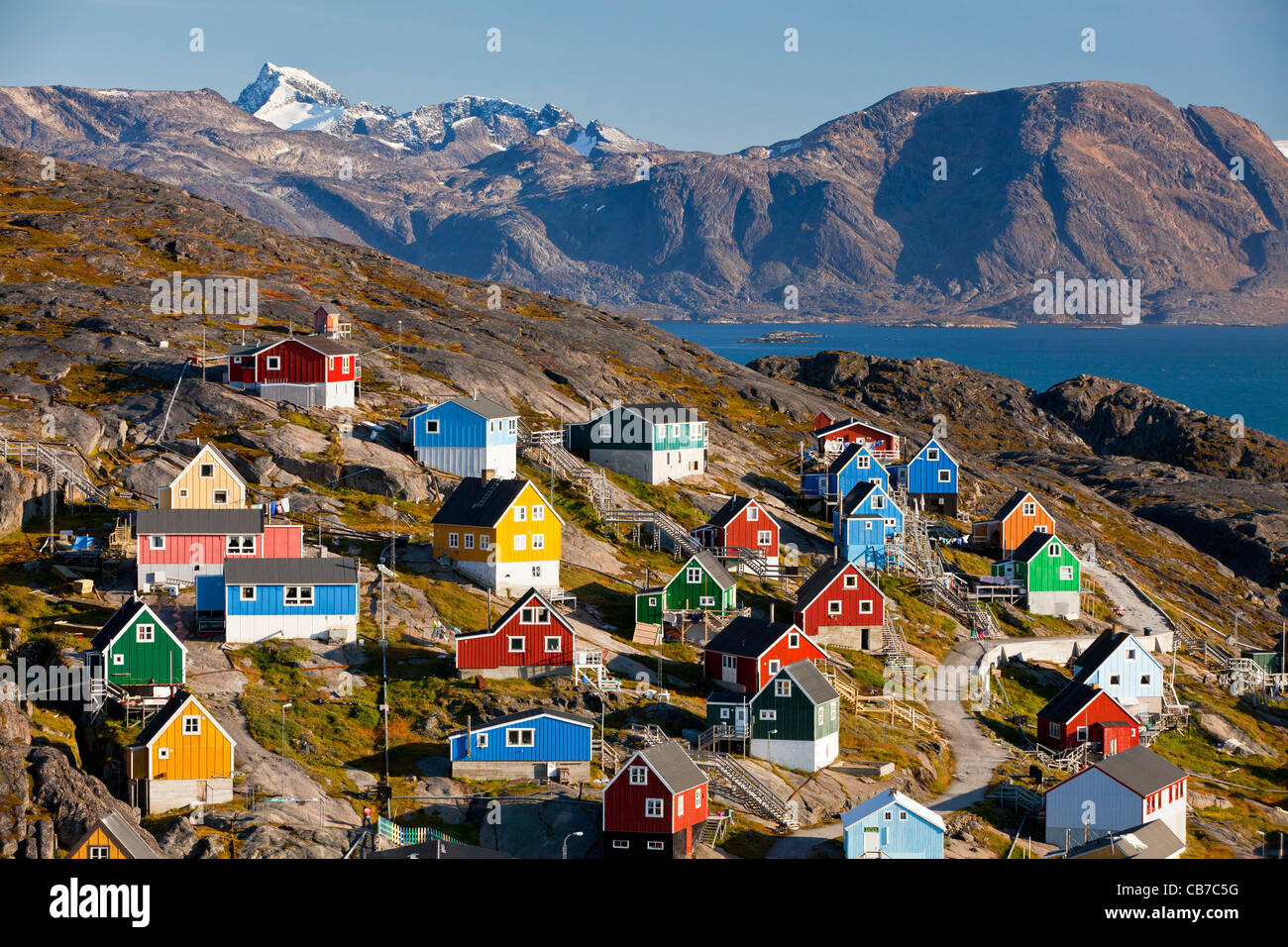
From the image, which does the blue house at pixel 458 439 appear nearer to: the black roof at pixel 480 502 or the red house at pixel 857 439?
the black roof at pixel 480 502

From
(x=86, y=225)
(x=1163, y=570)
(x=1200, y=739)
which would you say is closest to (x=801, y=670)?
(x=1200, y=739)

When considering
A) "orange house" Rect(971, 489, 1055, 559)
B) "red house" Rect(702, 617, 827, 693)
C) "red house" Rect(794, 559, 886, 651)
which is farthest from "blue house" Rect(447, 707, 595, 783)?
"orange house" Rect(971, 489, 1055, 559)

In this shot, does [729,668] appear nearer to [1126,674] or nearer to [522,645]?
[522,645]

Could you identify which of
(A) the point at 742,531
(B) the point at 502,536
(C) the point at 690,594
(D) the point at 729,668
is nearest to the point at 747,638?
(D) the point at 729,668

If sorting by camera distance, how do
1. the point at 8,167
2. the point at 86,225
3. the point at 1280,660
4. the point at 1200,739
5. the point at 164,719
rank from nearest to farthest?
the point at 164,719
the point at 1200,739
the point at 1280,660
the point at 86,225
the point at 8,167

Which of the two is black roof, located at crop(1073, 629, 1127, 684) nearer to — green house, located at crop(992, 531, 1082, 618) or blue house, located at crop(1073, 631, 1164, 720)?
blue house, located at crop(1073, 631, 1164, 720)

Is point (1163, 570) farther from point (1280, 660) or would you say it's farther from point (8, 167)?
point (8, 167)

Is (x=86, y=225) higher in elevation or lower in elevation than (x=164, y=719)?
higher

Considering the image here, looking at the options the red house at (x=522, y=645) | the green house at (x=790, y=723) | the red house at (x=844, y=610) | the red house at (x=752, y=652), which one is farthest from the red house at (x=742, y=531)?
the green house at (x=790, y=723)
